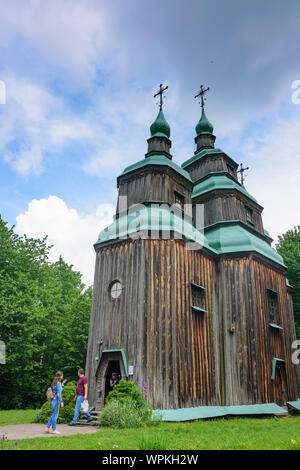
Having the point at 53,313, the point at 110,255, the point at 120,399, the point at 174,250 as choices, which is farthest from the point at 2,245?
the point at 120,399

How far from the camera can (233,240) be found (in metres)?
17.2

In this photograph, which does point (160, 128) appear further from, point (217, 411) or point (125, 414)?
point (125, 414)

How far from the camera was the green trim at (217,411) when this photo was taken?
39.2ft

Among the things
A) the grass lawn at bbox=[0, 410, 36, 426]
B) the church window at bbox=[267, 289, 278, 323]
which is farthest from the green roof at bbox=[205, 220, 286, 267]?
the grass lawn at bbox=[0, 410, 36, 426]

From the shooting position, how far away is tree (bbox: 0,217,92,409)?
71.9ft

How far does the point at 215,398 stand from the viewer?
568 inches

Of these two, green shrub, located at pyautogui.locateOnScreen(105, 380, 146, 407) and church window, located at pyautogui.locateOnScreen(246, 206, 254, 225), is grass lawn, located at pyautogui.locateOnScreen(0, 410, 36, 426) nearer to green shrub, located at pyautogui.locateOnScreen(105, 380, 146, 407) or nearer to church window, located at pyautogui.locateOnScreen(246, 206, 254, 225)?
green shrub, located at pyautogui.locateOnScreen(105, 380, 146, 407)

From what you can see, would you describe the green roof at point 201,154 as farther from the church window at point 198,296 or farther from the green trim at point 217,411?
the green trim at point 217,411

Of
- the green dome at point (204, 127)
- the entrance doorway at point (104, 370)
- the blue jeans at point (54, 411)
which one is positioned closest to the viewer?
the blue jeans at point (54, 411)

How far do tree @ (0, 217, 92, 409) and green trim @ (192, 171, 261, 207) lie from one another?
1175 cm

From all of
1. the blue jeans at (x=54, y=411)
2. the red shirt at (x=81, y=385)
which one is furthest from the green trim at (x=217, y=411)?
the blue jeans at (x=54, y=411)

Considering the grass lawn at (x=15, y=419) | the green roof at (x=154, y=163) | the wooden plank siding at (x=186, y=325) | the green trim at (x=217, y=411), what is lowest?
the grass lawn at (x=15, y=419)

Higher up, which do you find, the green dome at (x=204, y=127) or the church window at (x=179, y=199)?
the green dome at (x=204, y=127)

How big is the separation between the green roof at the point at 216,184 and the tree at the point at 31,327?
38.6ft
